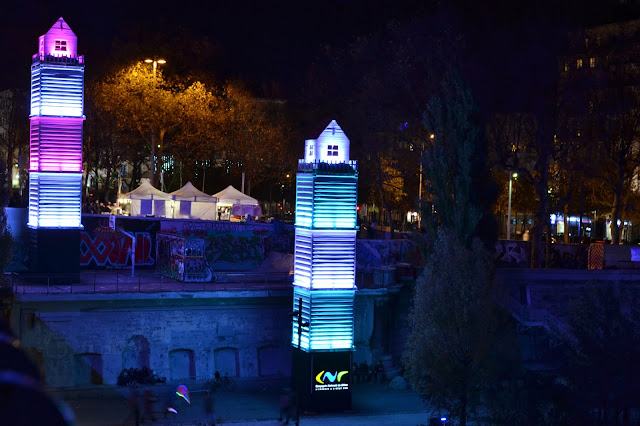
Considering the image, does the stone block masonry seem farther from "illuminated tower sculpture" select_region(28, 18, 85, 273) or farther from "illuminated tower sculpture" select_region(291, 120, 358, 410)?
"illuminated tower sculpture" select_region(291, 120, 358, 410)

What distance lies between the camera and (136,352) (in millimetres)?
34688

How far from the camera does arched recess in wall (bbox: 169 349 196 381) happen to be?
35.3 m

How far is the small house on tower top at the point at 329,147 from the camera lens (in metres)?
30.9

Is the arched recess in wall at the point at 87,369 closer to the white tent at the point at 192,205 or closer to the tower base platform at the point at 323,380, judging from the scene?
the tower base platform at the point at 323,380

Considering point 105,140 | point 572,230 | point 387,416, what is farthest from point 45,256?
point 572,230

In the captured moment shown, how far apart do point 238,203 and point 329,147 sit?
1108 inches

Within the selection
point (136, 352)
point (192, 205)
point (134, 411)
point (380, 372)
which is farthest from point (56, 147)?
point (192, 205)

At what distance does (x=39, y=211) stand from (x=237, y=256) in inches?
514

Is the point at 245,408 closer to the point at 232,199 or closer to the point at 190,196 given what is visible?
the point at 190,196

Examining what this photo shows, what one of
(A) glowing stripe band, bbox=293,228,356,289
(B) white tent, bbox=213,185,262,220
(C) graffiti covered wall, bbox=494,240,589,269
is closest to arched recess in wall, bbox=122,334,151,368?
(A) glowing stripe band, bbox=293,228,356,289

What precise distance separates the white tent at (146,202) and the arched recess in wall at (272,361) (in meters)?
18.8

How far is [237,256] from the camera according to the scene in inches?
1822

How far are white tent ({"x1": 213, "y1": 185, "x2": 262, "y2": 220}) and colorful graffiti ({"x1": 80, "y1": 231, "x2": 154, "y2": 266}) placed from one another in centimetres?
1393

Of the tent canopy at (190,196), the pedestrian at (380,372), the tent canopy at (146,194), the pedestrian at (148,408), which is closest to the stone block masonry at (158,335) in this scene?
the pedestrian at (380,372)
